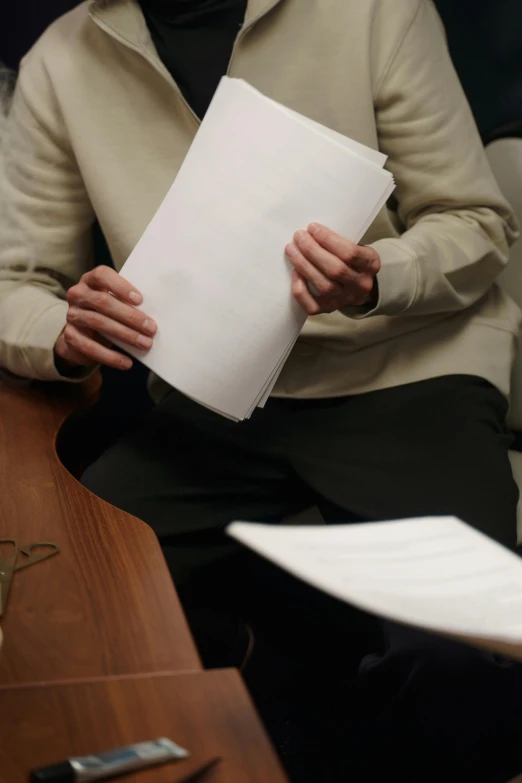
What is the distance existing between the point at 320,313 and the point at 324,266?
0.15 meters

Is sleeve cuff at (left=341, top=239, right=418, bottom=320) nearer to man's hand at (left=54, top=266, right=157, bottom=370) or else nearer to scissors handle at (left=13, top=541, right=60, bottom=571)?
man's hand at (left=54, top=266, right=157, bottom=370)

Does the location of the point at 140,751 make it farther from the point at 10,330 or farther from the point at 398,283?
the point at 10,330

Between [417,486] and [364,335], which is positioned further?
[364,335]

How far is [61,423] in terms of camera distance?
992 millimetres

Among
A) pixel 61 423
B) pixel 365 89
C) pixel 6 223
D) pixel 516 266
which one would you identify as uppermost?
pixel 365 89

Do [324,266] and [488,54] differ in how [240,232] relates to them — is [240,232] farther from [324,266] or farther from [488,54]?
[488,54]

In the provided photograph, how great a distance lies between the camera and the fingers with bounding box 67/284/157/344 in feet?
2.66

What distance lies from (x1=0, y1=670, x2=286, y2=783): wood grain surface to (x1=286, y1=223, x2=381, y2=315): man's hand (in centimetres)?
41

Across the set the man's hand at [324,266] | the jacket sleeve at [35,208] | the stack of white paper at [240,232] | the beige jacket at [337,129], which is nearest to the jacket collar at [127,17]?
the beige jacket at [337,129]

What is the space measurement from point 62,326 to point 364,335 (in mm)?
411

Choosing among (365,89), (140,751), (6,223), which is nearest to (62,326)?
(6,223)

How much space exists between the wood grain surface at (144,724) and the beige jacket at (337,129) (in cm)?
57

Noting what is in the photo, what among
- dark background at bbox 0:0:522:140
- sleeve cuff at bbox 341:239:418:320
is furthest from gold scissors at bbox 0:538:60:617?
dark background at bbox 0:0:522:140

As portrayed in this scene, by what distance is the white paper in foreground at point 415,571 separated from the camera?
354 millimetres
